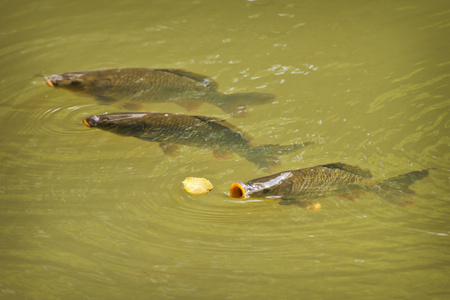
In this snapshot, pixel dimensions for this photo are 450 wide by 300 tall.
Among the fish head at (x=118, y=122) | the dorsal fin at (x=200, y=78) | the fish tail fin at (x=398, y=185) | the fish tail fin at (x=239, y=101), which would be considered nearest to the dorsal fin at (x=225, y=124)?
the fish tail fin at (x=239, y=101)

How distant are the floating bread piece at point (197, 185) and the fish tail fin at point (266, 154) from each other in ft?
1.42

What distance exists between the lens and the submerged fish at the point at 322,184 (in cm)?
358

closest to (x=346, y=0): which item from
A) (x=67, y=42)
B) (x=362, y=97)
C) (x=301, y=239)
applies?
(x=362, y=97)

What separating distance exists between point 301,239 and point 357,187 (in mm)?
652

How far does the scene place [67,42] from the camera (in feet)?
20.4

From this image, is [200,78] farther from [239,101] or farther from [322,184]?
[322,184]

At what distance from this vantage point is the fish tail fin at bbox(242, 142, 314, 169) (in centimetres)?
401

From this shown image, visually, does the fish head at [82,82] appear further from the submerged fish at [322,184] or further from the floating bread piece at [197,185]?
the submerged fish at [322,184]

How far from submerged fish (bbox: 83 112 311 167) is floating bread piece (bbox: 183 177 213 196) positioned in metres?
0.32

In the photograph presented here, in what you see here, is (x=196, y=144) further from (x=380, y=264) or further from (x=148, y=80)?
(x=380, y=264)

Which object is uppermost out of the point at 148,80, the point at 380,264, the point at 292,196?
the point at 148,80

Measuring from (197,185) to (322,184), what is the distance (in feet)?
3.19

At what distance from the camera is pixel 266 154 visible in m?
4.07

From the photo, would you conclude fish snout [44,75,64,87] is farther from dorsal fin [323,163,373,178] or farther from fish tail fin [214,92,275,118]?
dorsal fin [323,163,373,178]
